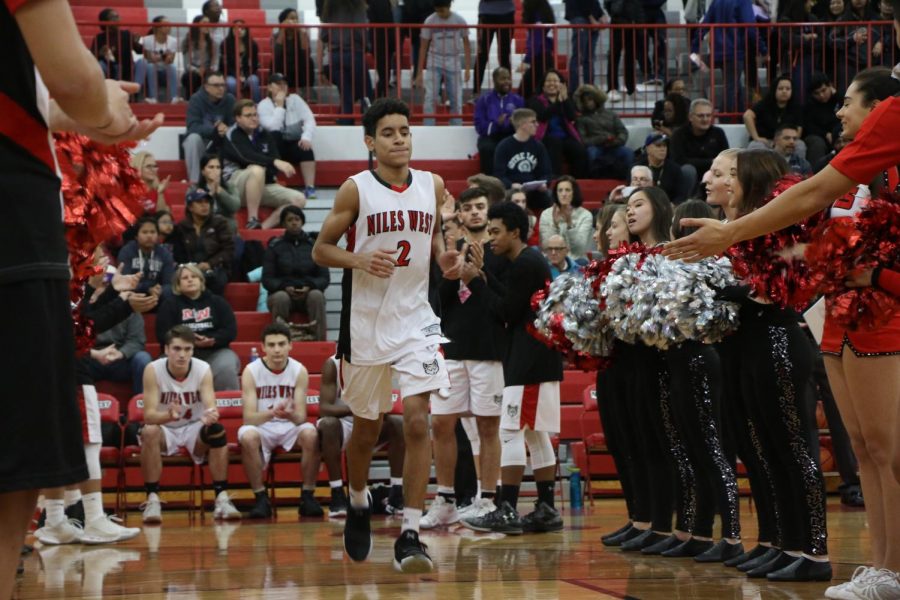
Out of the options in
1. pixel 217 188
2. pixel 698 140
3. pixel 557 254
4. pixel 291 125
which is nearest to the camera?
pixel 557 254

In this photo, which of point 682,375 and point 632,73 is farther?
point 632,73

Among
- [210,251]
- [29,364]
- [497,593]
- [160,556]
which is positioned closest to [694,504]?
[497,593]

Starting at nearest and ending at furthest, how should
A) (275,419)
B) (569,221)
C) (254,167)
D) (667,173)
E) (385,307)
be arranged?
1. (385,307)
2. (275,419)
3. (569,221)
4. (667,173)
5. (254,167)

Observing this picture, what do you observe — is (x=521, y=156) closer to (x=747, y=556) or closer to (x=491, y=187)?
(x=491, y=187)

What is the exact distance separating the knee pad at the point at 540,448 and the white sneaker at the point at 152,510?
312cm

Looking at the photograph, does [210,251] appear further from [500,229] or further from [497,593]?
[497,593]

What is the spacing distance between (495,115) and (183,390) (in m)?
6.08

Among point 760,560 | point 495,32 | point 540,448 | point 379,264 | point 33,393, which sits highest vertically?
point 495,32

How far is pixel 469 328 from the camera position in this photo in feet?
29.3

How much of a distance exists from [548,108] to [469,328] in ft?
22.8

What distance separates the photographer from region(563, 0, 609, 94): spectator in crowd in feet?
54.9

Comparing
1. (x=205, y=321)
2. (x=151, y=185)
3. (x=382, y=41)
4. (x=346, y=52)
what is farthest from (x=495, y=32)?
(x=205, y=321)

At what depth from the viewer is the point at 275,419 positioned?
10.8 m

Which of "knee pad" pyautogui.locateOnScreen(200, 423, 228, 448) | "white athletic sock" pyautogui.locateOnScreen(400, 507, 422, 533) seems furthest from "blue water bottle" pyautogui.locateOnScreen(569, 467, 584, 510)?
"white athletic sock" pyautogui.locateOnScreen(400, 507, 422, 533)
